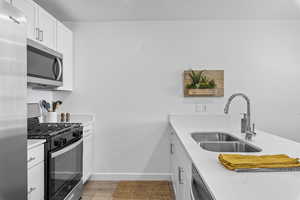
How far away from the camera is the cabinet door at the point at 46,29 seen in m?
2.54

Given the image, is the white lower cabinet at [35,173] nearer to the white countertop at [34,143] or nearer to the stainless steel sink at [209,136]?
the white countertop at [34,143]

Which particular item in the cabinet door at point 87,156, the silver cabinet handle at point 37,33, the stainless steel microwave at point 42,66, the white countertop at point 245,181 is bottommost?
the cabinet door at point 87,156

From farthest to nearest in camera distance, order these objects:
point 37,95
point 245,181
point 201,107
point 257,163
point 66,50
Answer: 1. point 201,107
2. point 66,50
3. point 37,95
4. point 257,163
5. point 245,181

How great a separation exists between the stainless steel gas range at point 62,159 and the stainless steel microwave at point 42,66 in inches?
18.4

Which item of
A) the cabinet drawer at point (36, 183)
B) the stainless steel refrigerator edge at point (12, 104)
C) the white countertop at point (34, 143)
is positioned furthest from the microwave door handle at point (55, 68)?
the stainless steel refrigerator edge at point (12, 104)

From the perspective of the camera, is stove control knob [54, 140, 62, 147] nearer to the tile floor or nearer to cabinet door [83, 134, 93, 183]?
cabinet door [83, 134, 93, 183]

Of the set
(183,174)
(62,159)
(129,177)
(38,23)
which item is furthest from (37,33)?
(129,177)

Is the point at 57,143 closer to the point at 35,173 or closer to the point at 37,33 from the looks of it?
the point at 35,173

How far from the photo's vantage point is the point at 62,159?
7.47ft

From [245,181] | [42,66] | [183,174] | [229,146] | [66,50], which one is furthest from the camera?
[66,50]

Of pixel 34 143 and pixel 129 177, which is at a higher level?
pixel 34 143

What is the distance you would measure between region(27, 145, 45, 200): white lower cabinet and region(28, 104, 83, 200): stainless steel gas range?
0.19 ft

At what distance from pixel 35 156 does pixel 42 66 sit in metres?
0.98

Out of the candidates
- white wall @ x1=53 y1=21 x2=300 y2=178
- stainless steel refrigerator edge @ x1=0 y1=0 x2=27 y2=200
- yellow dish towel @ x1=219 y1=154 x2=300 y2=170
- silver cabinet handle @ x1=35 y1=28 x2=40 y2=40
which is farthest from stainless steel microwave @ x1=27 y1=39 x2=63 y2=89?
yellow dish towel @ x1=219 y1=154 x2=300 y2=170
